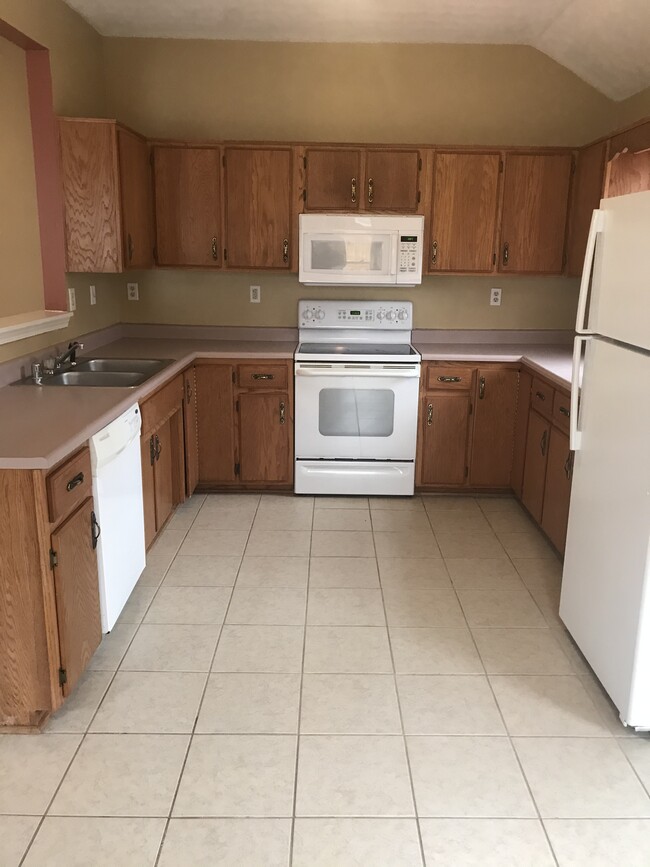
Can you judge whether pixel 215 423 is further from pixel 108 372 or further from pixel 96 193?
pixel 96 193

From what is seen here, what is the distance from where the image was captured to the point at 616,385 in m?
2.29

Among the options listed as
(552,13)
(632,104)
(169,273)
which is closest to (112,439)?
(169,273)

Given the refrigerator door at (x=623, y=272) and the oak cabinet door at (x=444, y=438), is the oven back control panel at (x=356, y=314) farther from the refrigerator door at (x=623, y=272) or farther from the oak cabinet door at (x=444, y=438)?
the refrigerator door at (x=623, y=272)

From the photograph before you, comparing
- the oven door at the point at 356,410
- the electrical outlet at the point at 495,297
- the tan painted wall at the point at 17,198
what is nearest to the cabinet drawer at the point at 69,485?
the tan painted wall at the point at 17,198

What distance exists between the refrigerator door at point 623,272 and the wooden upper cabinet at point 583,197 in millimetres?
1635

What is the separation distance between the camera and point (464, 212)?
424cm

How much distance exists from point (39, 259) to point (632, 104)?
11.3ft

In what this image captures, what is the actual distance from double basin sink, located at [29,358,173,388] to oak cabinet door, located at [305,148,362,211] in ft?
4.47

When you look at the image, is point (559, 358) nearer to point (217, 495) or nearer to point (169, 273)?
point (217, 495)

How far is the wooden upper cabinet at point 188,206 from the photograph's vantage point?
4180 mm

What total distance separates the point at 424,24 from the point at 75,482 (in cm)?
332

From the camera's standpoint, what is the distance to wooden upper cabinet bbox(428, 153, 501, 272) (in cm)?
418

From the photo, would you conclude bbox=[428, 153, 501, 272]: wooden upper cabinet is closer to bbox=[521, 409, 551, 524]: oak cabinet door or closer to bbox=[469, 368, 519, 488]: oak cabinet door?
bbox=[469, 368, 519, 488]: oak cabinet door

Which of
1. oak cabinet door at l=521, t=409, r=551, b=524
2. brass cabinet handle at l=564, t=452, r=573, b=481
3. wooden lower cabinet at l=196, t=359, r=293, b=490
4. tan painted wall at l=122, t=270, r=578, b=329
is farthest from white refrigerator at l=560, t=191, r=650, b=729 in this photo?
tan painted wall at l=122, t=270, r=578, b=329
